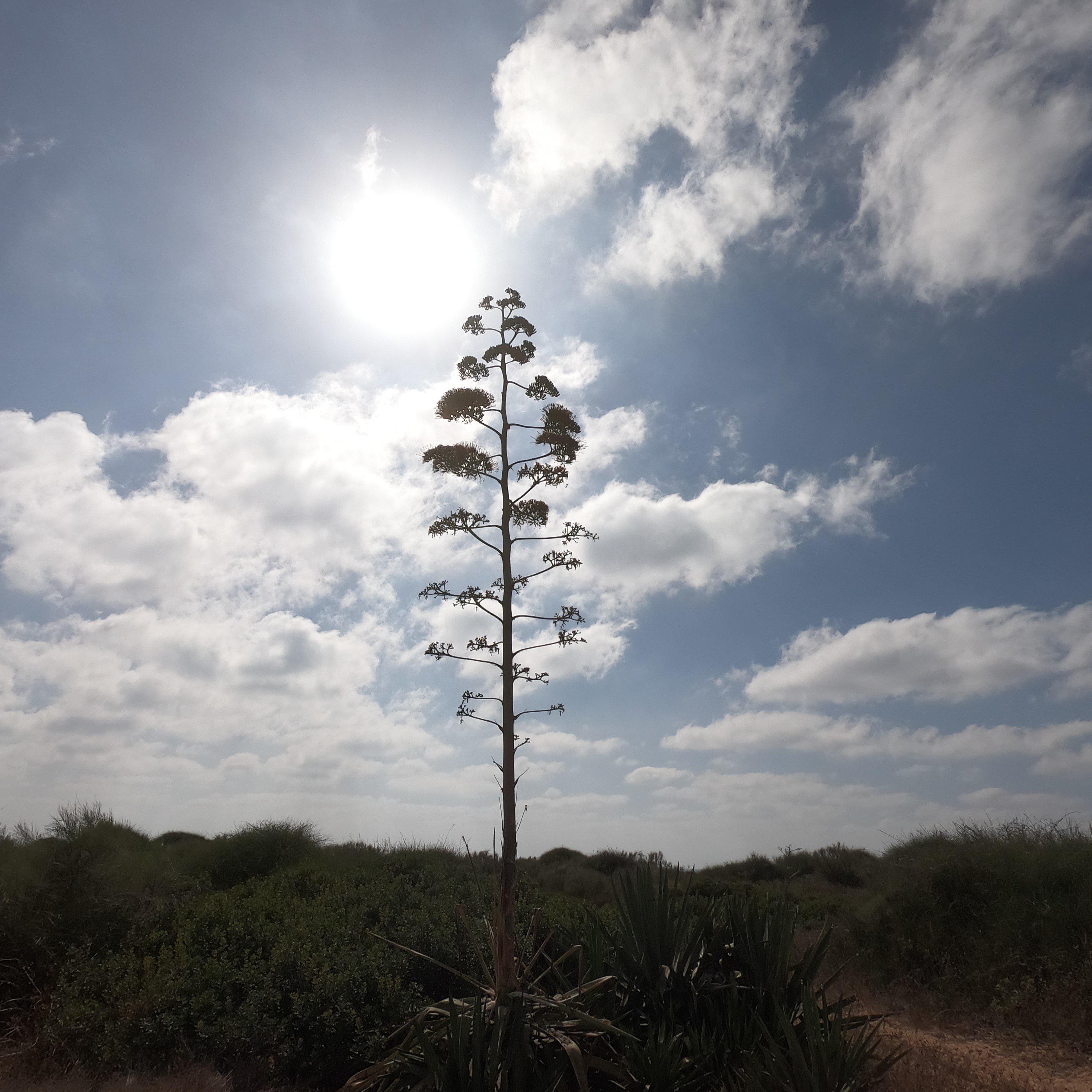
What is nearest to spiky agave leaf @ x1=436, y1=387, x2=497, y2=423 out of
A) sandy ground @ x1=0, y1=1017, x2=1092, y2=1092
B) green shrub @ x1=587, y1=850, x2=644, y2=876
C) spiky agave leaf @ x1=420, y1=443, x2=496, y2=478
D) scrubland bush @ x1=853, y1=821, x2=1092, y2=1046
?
spiky agave leaf @ x1=420, y1=443, x2=496, y2=478

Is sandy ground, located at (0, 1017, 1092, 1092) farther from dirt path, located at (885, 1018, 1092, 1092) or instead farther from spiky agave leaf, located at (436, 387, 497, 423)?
spiky agave leaf, located at (436, 387, 497, 423)

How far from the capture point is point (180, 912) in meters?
9.20

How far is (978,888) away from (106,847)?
549 inches

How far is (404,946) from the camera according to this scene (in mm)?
6262

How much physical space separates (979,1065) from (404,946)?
21.3 feet

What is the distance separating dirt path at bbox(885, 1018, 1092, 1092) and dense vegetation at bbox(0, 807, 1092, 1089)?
0.69 m

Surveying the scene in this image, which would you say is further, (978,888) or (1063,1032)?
(978,888)

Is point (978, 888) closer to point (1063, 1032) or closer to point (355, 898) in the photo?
point (1063, 1032)

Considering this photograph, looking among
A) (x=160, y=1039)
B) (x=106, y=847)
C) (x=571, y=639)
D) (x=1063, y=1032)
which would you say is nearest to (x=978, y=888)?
(x=1063, y=1032)

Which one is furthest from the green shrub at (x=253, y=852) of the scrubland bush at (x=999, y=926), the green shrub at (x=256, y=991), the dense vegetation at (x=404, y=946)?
the scrubland bush at (x=999, y=926)

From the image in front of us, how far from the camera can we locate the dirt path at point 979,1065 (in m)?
5.46

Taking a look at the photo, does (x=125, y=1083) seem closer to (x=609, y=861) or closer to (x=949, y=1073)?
(x=949, y=1073)

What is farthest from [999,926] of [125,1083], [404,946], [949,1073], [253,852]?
[253,852]

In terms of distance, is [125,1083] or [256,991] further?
[256,991]
